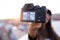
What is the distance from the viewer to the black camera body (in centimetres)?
128

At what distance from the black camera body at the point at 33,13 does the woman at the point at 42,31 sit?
0.04 metres

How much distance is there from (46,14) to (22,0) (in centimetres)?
28

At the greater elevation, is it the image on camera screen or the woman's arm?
the image on camera screen

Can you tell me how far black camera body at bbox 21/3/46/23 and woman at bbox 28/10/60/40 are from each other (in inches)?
1.6

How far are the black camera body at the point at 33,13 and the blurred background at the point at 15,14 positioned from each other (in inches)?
1.5

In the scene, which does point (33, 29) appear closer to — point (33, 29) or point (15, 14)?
point (33, 29)

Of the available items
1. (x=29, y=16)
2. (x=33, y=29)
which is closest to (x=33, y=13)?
(x=29, y=16)

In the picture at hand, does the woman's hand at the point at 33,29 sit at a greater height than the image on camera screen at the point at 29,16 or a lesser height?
lesser

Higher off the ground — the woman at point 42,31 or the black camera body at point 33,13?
the black camera body at point 33,13

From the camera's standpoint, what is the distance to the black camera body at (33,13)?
1284mm

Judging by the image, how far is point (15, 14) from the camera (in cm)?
133

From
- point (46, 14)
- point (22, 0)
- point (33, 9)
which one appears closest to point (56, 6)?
point (46, 14)

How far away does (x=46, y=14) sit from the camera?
1.27 m

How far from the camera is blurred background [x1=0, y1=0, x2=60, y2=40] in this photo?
4.16 ft
